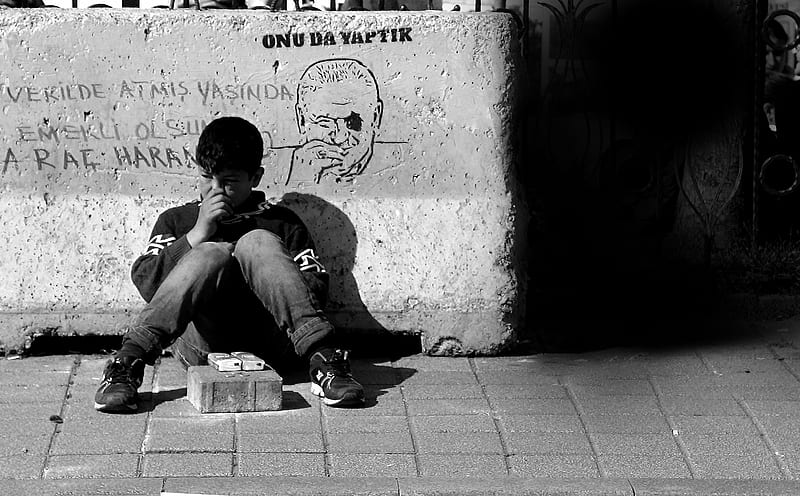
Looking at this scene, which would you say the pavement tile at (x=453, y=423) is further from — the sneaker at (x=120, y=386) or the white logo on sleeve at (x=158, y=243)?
the white logo on sleeve at (x=158, y=243)

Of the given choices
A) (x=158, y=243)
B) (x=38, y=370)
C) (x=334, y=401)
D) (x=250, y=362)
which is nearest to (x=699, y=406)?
(x=334, y=401)

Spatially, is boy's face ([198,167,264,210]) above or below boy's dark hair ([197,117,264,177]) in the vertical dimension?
below

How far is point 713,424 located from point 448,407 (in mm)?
924

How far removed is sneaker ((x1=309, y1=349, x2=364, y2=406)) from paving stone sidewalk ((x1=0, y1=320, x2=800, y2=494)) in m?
0.05

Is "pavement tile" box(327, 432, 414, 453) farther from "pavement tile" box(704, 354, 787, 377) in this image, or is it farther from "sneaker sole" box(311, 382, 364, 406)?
"pavement tile" box(704, 354, 787, 377)

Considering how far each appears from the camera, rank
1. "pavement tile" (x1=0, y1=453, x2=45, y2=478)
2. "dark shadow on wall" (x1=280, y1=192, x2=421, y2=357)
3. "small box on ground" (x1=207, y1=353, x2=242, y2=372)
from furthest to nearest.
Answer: "dark shadow on wall" (x1=280, y1=192, x2=421, y2=357) < "small box on ground" (x1=207, y1=353, x2=242, y2=372) < "pavement tile" (x1=0, y1=453, x2=45, y2=478)

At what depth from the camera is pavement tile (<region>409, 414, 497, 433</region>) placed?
4.07 meters

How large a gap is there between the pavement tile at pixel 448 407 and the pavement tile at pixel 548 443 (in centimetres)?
27

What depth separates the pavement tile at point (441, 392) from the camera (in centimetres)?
443

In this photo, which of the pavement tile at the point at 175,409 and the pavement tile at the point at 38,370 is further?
the pavement tile at the point at 38,370

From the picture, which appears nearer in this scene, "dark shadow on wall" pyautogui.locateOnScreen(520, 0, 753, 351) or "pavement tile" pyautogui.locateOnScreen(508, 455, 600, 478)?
"pavement tile" pyautogui.locateOnScreen(508, 455, 600, 478)

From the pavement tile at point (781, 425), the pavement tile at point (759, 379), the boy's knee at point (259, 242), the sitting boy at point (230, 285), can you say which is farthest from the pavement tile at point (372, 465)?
the pavement tile at point (759, 379)

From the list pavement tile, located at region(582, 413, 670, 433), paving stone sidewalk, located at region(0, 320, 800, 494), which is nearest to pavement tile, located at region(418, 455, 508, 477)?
paving stone sidewalk, located at region(0, 320, 800, 494)

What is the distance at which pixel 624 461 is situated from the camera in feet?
12.5
